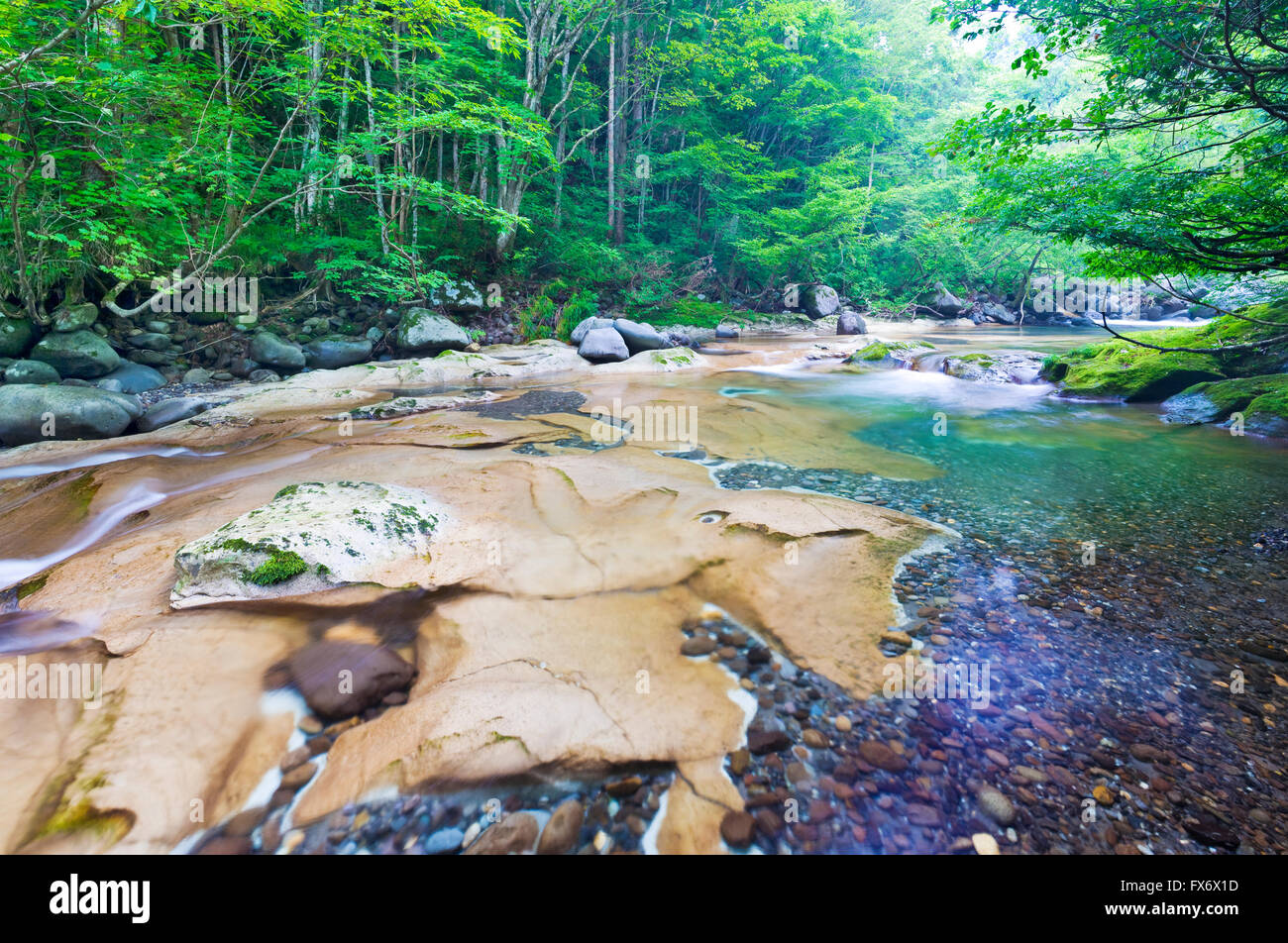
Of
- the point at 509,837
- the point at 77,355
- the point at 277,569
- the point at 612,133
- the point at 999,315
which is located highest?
the point at 612,133

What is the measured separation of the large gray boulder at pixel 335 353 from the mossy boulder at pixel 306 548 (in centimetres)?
847

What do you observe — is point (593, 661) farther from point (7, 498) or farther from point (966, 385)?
point (966, 385)

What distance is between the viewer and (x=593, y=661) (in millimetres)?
2459

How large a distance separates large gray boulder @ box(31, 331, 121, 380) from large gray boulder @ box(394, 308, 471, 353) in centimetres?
476

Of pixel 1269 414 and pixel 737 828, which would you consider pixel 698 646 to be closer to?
pixel 737 828

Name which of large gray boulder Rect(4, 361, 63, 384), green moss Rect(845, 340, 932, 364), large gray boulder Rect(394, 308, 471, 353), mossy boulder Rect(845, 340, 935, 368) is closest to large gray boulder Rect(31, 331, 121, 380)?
large gray boulder Rect(4, 361, 63, 384)

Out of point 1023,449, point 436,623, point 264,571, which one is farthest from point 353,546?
point 1023,449

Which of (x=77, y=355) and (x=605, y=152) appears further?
(x=605, y=152)

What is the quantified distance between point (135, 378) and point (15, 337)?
1.38 metres

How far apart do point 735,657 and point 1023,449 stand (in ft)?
18.8

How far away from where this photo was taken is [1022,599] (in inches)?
115

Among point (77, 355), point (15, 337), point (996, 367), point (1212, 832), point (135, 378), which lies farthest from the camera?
point (996, 367)

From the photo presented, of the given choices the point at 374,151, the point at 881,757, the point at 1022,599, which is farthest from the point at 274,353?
the point at 1022,599

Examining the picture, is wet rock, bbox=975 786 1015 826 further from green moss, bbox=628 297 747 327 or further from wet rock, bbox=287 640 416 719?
green moss, bbox=628 297 747 327
